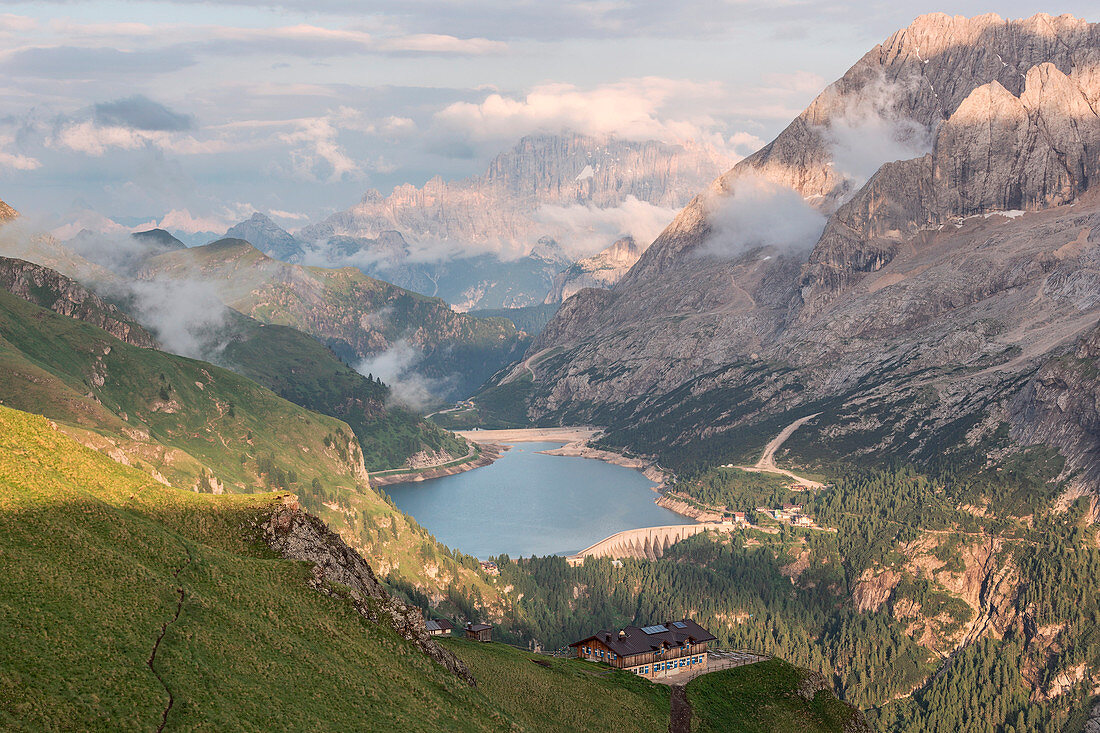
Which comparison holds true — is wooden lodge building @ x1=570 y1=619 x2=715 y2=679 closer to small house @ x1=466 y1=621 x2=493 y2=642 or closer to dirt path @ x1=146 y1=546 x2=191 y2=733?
small house @ x1=466 y1=621 x2=493 y2=642

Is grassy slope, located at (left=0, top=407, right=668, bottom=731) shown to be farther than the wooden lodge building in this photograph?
No

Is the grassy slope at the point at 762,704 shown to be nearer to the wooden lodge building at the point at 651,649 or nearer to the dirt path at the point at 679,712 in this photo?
the dirt path at the point at 679,712

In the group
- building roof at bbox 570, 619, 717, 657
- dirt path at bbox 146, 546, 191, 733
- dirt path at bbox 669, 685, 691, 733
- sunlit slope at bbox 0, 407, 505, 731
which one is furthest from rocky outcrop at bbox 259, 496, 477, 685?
building roof at bbox 570, 619, 717, 657

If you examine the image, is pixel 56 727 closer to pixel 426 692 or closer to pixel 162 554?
pixel 162 554

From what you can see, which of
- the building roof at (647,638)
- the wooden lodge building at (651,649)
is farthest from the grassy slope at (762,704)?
the building roof at (647,638)

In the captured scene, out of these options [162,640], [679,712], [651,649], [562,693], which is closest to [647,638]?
[651,649]

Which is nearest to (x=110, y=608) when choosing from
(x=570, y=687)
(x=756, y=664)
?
(x=570, y=687)
